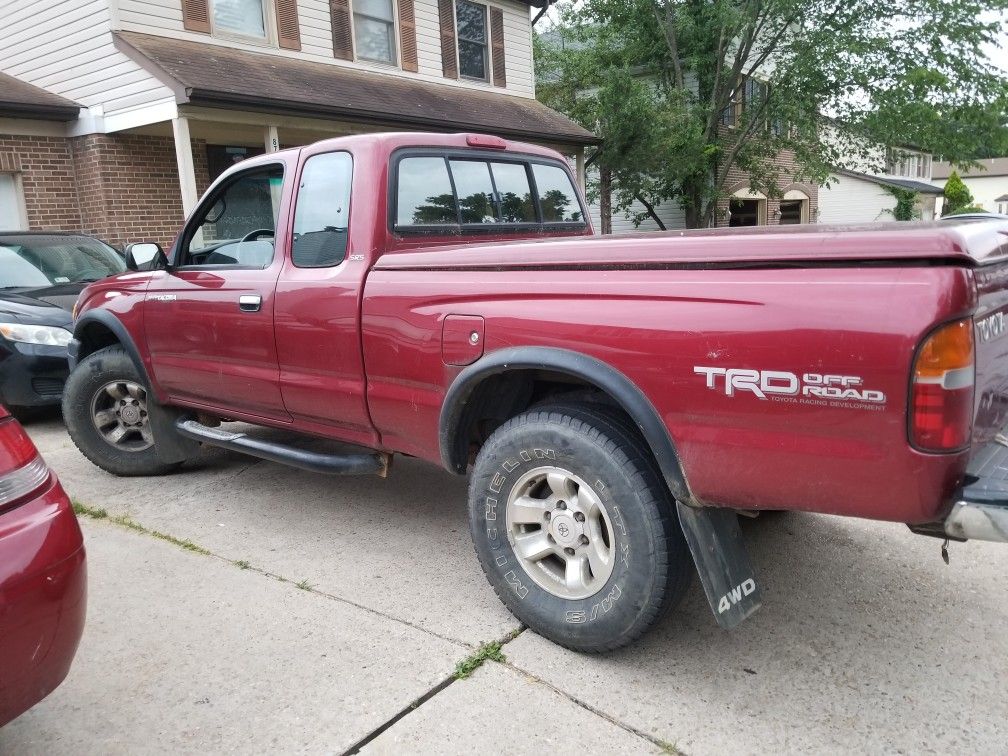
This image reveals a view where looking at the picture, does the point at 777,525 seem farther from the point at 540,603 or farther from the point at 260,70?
the point at 260,70

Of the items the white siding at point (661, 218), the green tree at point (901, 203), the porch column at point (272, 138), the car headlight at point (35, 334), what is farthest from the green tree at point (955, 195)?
the car headlight at point (35, 334)

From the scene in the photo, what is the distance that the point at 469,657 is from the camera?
2.87 meters

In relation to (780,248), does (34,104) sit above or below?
above

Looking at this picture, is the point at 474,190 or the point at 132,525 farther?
the point at 132,525

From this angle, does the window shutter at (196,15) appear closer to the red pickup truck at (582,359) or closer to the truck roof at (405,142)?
the red pickup truck at (582,359)

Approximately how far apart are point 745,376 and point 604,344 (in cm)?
49

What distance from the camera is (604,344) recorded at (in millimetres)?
2607

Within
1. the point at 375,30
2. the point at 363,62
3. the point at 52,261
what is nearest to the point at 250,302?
the point at 52,261

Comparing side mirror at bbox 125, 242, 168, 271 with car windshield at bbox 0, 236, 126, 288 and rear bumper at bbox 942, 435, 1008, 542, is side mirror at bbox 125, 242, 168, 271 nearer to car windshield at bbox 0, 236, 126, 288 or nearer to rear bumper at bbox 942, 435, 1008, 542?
car windshield at bbox 0, 236, 126, 288

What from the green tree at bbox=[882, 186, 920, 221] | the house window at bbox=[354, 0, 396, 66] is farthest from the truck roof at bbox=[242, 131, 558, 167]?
the green tree at bbox=[882, 186, 920, 221]

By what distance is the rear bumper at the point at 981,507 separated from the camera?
2.04 m

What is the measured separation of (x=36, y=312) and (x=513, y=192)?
436 cm

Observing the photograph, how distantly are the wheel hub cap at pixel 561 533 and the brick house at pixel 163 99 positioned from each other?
8594 millimetres

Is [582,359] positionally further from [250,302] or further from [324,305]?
[250,302]
